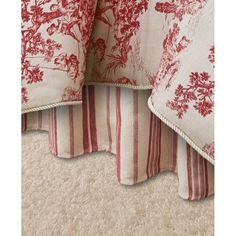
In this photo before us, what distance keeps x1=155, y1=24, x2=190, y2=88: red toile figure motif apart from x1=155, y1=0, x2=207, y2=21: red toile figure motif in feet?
0.08

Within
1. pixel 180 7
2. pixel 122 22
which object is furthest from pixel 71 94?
pixel 180 7

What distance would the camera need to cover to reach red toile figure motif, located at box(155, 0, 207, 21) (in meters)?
0.71

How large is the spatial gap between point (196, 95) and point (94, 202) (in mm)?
412

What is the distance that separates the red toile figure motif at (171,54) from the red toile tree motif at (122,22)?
0.29 feet

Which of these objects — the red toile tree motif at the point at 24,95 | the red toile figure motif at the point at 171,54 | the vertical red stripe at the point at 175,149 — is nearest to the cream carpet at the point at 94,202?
the vertical red stripe at the point at 175,149

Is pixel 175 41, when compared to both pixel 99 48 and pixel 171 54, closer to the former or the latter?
pixel 171 54

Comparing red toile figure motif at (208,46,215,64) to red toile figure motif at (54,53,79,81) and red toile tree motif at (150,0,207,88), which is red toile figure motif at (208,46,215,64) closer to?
red toile tree motif at (150,0,207,88)

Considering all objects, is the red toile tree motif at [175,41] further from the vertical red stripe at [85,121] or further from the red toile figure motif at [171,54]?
the vertical red stripe at [85,121]

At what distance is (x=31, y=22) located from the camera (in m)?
0.83

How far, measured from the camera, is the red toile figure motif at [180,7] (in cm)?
71

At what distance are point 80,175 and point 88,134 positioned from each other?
102 mm

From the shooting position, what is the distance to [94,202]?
3.27 ft

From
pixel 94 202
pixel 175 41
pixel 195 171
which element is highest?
pixel 175 41
